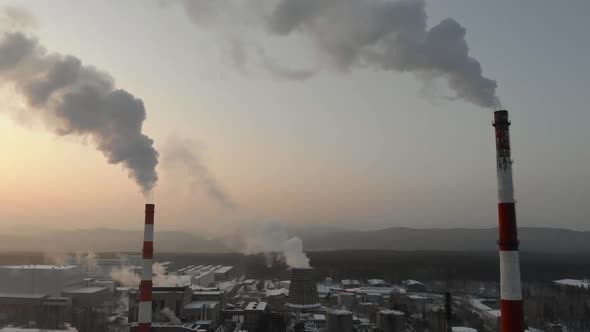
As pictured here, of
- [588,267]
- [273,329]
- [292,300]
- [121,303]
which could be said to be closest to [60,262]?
[121,303]

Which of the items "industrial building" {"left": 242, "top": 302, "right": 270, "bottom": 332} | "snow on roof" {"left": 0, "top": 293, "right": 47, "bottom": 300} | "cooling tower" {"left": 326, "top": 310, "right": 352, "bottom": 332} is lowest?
"industrial building" {"left": 242, "top": 302, "right": 270, "bottom": 332}

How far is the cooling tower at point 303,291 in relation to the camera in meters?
52.5

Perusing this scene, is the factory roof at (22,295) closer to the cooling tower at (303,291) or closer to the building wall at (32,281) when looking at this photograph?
the building wall at (32,281)

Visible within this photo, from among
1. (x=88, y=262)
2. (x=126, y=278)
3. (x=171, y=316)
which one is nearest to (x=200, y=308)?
(x=171, y=316)

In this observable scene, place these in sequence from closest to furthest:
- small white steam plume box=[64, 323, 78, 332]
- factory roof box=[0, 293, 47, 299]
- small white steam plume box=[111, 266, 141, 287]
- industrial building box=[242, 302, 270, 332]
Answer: small white steam plume box=[64, 323, 78, 332], industrial building box=[242, 302, 270, 332], factory roof box=[0, 293, 47, 299], small white steam plume box=[111, 266, 141, 287]

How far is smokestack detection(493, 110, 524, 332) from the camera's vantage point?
1504 cm

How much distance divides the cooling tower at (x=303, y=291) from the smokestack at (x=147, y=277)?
1115 inches

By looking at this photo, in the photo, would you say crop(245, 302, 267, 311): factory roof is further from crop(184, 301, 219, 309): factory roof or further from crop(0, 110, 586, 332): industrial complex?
crop(184, 301, 219, 309): factory roof

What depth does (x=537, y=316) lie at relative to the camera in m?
46.5

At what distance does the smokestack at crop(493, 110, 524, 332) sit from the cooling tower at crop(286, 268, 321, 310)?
38.7m

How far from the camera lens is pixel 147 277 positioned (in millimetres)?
26062

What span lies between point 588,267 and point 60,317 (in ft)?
331

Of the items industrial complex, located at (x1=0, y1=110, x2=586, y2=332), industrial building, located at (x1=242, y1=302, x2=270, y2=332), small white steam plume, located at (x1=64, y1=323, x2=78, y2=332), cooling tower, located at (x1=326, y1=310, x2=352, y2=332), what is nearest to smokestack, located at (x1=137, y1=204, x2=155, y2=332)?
industrial complex, located at (x1=0, y1=110, x2=586, y2=332)

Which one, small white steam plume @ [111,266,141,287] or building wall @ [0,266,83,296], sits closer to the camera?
building wall @ [0,266,83,296]
